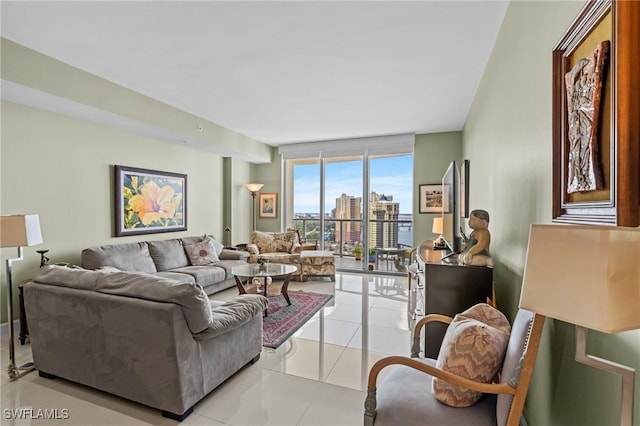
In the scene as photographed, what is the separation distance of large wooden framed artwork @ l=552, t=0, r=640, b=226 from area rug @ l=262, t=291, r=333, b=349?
8.93ft

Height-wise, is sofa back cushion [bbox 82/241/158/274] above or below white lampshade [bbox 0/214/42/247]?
below

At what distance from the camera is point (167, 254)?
15.1ft

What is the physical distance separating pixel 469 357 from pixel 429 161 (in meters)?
5.10

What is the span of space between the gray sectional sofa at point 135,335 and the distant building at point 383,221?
4362 millimetres

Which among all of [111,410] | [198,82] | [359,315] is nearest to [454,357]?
[111,410]

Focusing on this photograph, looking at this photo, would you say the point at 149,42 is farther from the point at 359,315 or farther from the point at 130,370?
the point at 359,315

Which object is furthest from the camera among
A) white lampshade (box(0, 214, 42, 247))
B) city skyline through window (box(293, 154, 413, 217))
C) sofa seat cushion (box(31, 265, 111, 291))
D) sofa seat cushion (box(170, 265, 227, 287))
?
city skyline through window (box(293, 154, 413, 217))

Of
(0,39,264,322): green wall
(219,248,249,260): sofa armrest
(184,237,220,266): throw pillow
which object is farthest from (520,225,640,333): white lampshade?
(219,248,249,260): sofa armrest

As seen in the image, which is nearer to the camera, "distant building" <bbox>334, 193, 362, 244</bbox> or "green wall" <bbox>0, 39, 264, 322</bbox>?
"green wall" <bbox>0, 39, 264, 322</bbox>

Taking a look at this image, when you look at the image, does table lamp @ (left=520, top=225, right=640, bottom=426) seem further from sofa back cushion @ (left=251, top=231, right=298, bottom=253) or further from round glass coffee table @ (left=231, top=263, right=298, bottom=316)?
sofa back cushion @ (left=251, top=231, right=298, bottom=253)

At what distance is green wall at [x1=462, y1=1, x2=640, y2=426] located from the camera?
39.6 inches

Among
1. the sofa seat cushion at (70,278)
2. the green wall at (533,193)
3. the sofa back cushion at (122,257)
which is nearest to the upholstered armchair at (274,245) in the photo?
the sofa back cushion at (122,257)

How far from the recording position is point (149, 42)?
2.63m

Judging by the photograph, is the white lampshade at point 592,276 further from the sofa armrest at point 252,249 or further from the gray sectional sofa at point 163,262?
A: the sofa armrest at point 252,249
